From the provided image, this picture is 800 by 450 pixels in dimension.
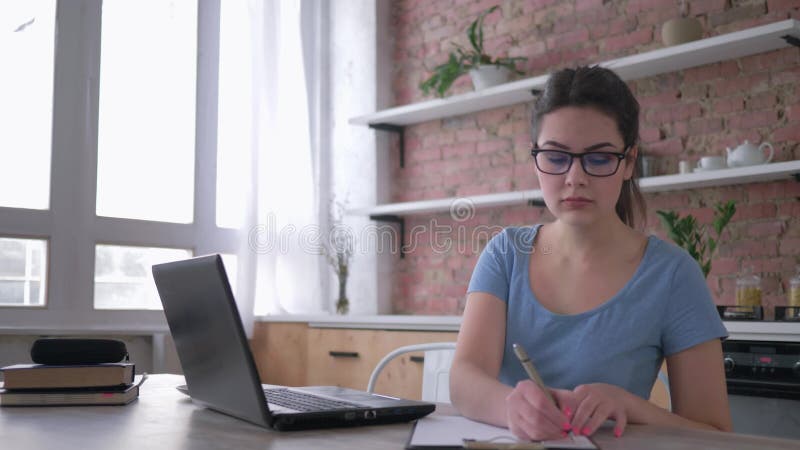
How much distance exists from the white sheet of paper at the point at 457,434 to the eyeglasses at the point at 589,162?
1.58ft

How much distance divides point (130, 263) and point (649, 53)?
2.58m

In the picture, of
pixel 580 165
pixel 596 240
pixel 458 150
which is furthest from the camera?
pixel 458 150

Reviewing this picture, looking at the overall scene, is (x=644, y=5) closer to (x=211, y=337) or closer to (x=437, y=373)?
(x=437, y=373)

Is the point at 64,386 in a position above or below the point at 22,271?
below

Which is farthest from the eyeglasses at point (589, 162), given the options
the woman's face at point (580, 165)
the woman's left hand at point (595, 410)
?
the woman's left hand at point (595, 410)

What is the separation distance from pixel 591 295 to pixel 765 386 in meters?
1.34

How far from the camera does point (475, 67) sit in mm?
3938

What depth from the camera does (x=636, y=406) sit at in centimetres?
117

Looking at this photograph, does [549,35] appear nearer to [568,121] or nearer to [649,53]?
[649,53]

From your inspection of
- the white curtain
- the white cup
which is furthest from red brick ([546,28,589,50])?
the white curtain

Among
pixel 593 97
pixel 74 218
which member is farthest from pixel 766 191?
pixel 74 218

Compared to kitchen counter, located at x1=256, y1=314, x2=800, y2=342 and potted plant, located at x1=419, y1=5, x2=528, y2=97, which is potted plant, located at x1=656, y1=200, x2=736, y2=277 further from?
potted plant, located at x1=419, y1=5, x2=528, y2=97

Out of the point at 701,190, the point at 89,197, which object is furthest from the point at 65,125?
the point at 701,190

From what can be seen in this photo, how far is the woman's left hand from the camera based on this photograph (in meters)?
1.03
